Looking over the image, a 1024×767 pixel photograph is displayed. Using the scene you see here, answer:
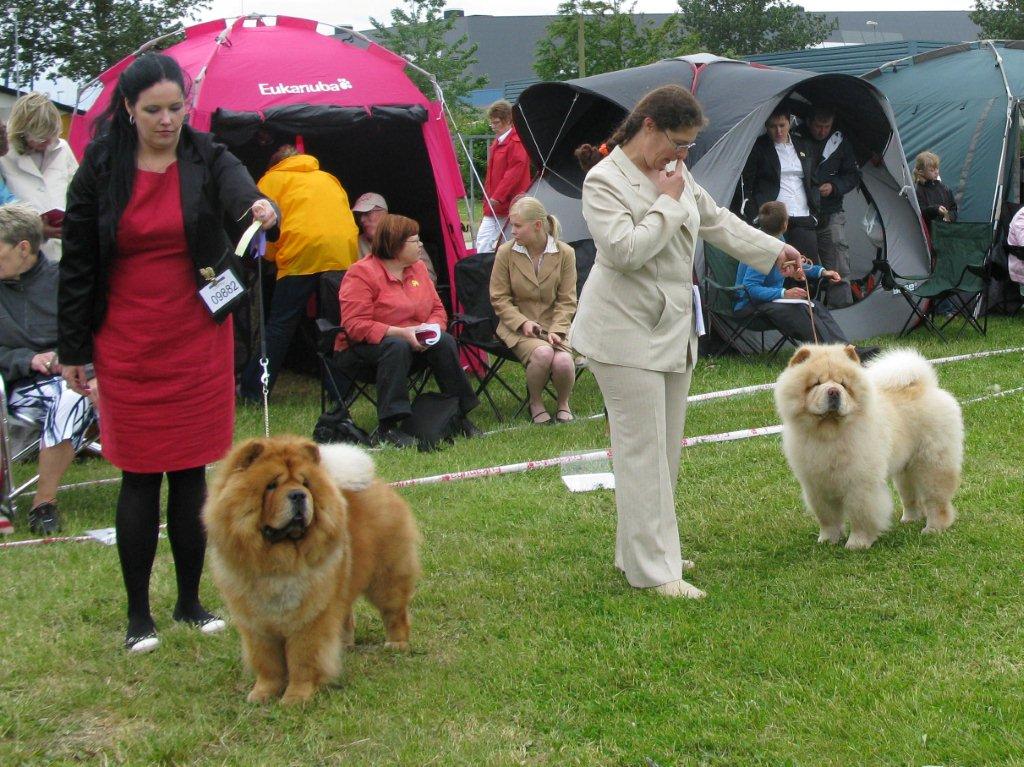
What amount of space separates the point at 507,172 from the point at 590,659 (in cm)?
750

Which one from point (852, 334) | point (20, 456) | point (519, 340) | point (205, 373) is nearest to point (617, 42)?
point (852, 334)

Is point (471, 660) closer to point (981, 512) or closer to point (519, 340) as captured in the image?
point (981, 512)

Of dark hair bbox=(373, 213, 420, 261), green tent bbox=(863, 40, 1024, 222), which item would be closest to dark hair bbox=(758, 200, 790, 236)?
dark hair bbox=(373, 213, 420, 261)

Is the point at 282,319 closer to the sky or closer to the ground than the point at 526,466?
closer to the sky

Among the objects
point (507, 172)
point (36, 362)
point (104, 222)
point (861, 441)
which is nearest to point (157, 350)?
point (104, 222)

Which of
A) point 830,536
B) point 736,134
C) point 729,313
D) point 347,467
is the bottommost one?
point 729,313

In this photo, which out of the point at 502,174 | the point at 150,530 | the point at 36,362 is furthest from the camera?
the point at 502,174

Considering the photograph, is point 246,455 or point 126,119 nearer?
point 246,455

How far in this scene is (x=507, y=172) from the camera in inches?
410

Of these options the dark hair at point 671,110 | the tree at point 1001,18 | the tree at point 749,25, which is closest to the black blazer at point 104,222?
the dark hair at point 671,110

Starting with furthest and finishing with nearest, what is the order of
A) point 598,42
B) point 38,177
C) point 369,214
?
point 598,42
point 369,214
point 38,177

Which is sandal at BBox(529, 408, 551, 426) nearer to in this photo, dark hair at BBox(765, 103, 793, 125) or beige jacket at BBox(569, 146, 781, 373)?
beige jacket at BBox(569, 146, 781, 373)

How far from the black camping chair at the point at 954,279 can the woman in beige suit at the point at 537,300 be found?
11.3 ft

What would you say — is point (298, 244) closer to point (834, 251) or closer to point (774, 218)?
point (774, 218)
